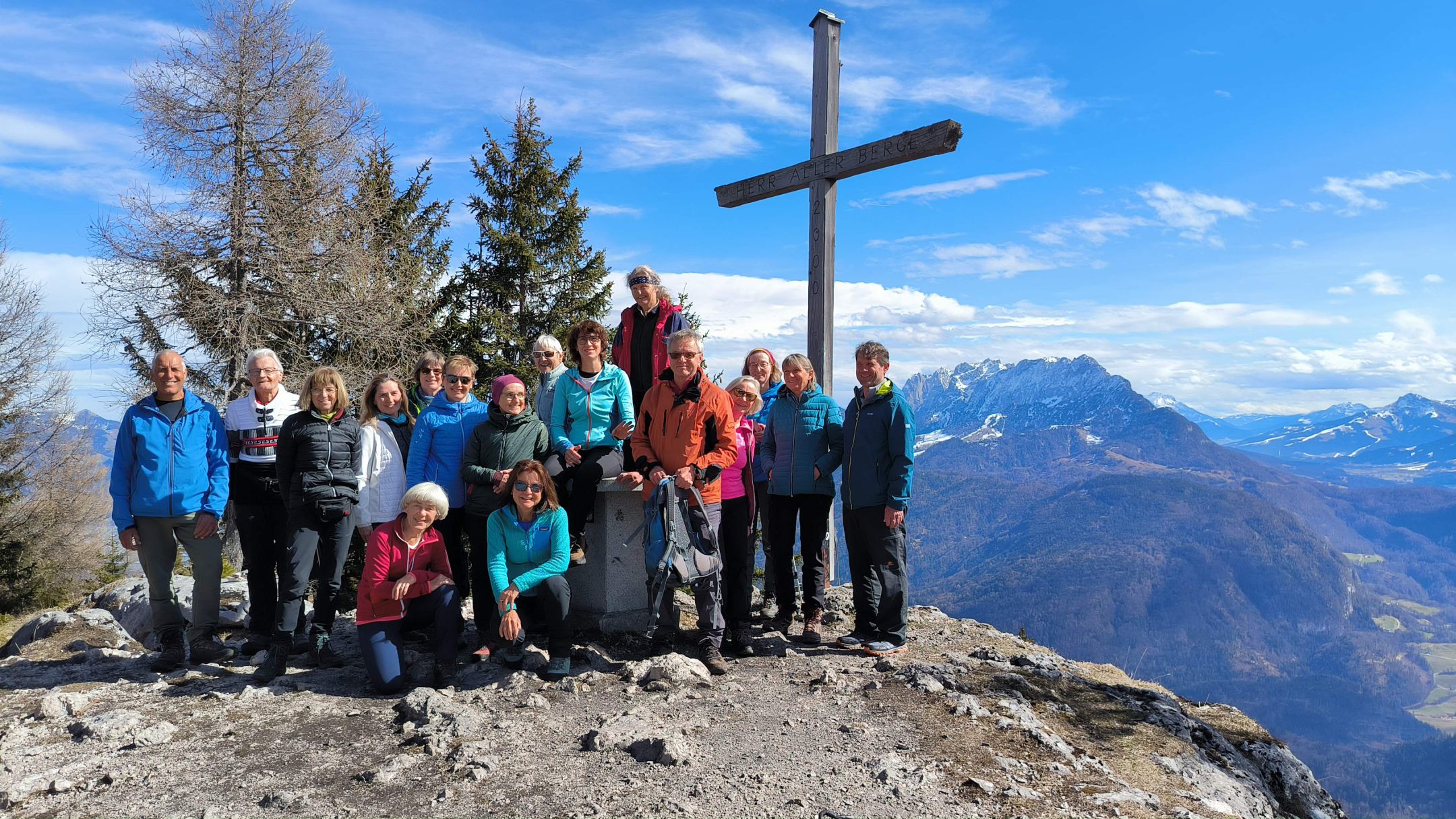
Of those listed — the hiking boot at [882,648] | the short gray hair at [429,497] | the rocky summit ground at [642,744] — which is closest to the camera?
the rocky summit ground at [642,744]

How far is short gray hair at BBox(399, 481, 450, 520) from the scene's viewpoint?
5344mm

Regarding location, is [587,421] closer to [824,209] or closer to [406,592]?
[406,592]

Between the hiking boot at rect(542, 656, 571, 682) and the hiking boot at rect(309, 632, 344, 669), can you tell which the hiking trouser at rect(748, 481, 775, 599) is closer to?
the hiking boot at rect(542, 656, 571, 682)

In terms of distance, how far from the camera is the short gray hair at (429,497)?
5.34 metres

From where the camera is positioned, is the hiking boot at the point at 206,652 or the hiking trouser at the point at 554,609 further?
the hiking boot at the point at 206,652

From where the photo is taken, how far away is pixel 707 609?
5762 millimetres

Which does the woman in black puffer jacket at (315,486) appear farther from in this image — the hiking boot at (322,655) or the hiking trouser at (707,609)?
the hiking trouser at (707,609)

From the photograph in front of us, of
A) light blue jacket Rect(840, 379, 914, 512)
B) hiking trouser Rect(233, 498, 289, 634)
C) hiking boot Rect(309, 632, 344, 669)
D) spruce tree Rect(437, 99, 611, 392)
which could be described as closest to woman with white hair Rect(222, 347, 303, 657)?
hiking trouser Rect(233, 498, 289, 634)

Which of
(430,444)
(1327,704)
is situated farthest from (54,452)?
(1327,704)

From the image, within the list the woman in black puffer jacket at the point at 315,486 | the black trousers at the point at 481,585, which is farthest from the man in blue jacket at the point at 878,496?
the woman in black puffer jacket at the point at 315,486

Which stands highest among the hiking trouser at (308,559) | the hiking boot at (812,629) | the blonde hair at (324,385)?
the blonde hair at (324,385)

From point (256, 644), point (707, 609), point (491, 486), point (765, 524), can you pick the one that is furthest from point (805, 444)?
point (256, 644)

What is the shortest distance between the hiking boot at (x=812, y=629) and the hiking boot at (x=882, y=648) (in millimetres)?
386

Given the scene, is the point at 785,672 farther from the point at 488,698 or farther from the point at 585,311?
the point at 585,311
